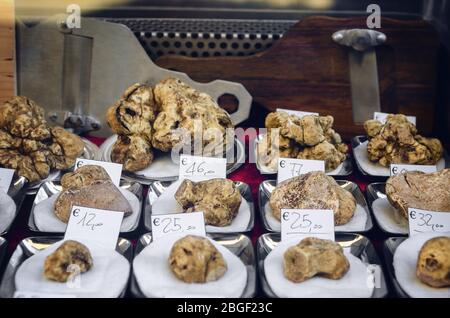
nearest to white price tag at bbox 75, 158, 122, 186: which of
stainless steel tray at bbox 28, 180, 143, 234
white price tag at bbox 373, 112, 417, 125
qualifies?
stainless steel tray at bbox 28, 180, 143, 234

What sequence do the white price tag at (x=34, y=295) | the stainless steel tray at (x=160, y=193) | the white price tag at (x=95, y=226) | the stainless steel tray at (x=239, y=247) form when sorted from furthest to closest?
the stainless steel tray at (x=160, y=193) → the white price tag at (x=95, y=226) → the stainless steel tray at (x=239, y=247) → the white price tag at (x=34, y=295)

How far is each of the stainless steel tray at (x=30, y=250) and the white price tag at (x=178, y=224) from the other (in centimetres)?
8

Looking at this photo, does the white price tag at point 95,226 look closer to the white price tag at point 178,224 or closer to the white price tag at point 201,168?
the white price tag at point 178,224

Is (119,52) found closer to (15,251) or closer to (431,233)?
(15,251)

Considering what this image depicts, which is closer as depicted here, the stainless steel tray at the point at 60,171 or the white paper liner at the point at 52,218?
the white paper liner at the point at 52,218

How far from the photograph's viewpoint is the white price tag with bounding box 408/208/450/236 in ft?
4.95

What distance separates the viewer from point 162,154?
1.90 metres

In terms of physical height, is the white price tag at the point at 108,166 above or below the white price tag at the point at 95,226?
above

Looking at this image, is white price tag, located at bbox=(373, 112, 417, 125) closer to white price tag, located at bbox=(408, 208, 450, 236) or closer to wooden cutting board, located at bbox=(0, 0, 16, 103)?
white price tag, located at bbox=(408, 208, 450, 236)

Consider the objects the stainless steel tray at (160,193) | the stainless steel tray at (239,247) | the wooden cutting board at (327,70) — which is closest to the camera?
the stainless steel tray at (239,247)

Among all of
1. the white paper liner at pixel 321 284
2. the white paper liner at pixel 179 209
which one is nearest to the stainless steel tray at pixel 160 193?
the white paper liner at pixel 179 209

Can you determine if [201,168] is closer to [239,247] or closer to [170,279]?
[239,247]

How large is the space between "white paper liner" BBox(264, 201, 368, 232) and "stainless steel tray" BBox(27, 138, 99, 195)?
1.95ft

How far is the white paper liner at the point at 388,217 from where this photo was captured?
5.17 ft
